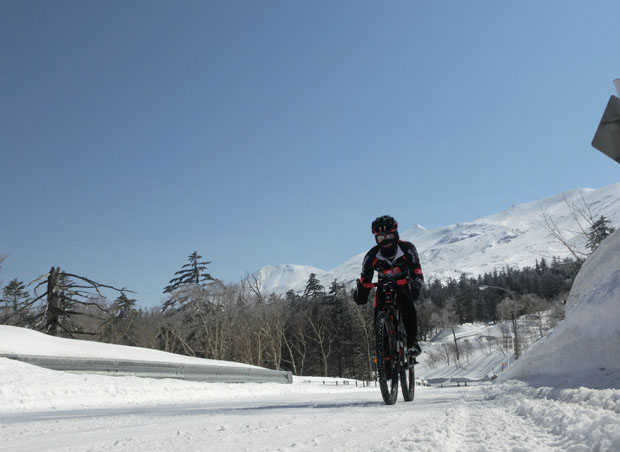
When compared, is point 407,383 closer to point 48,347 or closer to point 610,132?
point 610,132

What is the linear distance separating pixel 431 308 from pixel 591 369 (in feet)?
483

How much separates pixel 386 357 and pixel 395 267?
1.15 m

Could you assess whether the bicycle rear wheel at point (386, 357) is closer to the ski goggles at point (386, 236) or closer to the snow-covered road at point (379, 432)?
the ski goggles at point (386, 236)

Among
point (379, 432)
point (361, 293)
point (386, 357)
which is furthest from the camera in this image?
point (361, 293)

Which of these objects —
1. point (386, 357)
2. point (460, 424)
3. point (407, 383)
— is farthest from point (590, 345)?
point (407, 383)

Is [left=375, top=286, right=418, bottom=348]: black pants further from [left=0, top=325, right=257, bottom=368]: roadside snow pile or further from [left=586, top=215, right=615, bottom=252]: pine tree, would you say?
[left=586, top=215, right=615, bottom=252]: pine tree

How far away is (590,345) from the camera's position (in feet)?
15.1

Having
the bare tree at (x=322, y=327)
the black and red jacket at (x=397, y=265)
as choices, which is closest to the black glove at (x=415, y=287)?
the black and red jacket at (x=397, y=265)

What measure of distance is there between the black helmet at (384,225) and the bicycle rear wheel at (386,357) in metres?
1.10

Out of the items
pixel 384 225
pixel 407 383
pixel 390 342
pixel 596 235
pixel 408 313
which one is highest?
pixel 596 235

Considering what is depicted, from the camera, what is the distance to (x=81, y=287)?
15523 millimetres

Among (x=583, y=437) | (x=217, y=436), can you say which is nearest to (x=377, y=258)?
(x=217, y=436)

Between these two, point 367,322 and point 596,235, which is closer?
point 596,235

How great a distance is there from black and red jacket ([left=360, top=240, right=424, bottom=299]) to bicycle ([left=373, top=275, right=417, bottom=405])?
0.10 meters
